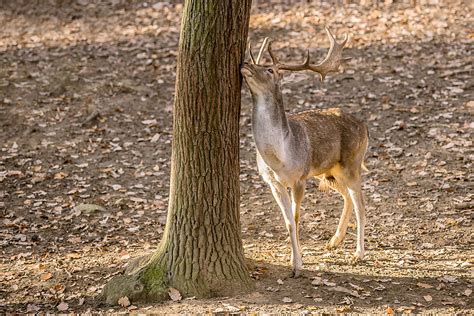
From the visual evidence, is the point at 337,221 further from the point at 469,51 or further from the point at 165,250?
the point at 469,51

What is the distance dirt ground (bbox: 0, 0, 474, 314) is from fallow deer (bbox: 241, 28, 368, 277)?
65 cm

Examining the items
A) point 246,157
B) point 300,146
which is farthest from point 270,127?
point 246,157

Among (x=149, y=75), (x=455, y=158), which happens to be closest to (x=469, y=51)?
(x=455, y=158)

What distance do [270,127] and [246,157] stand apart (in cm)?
462

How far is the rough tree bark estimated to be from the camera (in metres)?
7.00

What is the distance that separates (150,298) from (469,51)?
381 inches

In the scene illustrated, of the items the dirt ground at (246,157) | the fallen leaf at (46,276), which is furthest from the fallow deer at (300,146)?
the fallen leaf at (46,276)

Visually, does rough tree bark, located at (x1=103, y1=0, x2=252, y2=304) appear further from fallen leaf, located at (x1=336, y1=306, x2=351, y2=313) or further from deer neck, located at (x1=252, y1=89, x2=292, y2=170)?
fallen leaf, located at (x1=336, y1=306, x2=351, y2=313)

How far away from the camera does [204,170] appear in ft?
23.7

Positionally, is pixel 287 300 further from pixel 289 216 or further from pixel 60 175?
pixel 60 175

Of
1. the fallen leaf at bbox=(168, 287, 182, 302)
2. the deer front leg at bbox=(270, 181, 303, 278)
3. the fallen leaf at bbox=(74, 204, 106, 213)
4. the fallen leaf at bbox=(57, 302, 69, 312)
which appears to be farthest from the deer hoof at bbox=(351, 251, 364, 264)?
the fallen leaf at bbox=(74, 204, 106, 213)

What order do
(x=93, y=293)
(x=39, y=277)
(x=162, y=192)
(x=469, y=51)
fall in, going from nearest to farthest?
(x=93, y=293), (x=39, y=277), (x=162, y=192), (x=469, y=51)

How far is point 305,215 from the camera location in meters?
10.2

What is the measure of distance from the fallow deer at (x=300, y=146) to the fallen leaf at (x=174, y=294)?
1265mm
